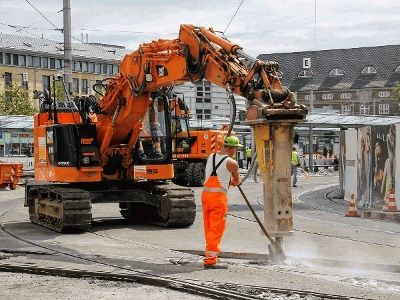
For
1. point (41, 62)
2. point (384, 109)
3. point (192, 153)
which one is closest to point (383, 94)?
point (384, 109)

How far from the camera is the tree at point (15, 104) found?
84188mm

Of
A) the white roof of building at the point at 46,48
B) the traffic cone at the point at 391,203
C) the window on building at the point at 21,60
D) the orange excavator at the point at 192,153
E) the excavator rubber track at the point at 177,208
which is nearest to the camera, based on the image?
the excavator rubber track at the point at 177,208

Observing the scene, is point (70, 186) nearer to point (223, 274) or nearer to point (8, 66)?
point (223, 274)

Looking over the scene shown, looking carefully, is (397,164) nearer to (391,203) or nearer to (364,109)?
(391,203)

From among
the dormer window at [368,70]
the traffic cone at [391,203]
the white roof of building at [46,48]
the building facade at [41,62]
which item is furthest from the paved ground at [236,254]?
the dormer window at [368,70]

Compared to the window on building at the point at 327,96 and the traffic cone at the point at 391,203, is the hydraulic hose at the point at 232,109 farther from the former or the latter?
the window on building at the point at 327,96

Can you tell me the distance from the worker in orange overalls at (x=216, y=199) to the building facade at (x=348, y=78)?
316ft

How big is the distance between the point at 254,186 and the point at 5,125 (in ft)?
67.9

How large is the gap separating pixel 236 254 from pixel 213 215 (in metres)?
1.65

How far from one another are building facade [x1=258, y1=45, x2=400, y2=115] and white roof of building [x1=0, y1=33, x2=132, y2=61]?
2389cm

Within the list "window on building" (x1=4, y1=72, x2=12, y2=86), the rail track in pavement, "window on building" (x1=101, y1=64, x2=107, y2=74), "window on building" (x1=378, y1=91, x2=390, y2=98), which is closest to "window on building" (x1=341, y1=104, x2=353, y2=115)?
"window on building" (x1=378, y1=91, x2=390, y2=98)

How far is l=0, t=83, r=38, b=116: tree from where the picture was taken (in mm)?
84188

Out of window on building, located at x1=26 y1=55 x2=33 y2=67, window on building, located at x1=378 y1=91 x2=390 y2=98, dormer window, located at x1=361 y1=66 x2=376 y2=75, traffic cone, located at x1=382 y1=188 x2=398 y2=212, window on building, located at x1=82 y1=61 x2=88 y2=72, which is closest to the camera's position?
traffic cone, located at x1=382 y1=188 x2=398 y2=212

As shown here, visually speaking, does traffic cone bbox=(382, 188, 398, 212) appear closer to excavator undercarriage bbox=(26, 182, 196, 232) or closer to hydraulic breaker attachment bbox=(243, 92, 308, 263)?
excavator undercarriage bbox=(26, 182, 196, 232)
